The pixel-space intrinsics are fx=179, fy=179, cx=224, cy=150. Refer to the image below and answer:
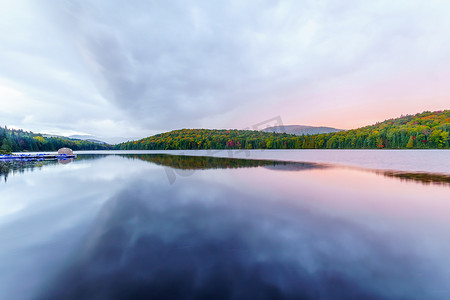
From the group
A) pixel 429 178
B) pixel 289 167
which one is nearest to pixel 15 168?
pixel 289 167

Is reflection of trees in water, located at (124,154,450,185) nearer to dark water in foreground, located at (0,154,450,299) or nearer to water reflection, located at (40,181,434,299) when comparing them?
dark water in foreground, located at (0,154,450,299)

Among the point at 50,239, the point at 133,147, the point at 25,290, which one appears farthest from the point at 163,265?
the point at 133,147

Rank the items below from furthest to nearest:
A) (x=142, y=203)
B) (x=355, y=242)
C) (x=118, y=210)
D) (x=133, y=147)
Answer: (x=133, y=147), (x=142, y=203), (x=118, y=210), (x=355, y=242)

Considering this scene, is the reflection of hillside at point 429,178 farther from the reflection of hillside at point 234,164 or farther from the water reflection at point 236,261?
the water reflection at point 236,261

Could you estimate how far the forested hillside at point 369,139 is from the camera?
213ft

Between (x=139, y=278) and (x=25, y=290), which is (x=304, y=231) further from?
(x=25, y=290)

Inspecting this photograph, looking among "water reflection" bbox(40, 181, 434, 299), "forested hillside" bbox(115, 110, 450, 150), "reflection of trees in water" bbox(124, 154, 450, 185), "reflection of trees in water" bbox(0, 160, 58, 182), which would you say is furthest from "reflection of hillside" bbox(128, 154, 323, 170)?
"forested hillside" bbox(115, 110, 450, 150)

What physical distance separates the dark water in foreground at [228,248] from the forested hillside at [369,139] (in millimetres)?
83232

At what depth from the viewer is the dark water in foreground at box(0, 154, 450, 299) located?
3207 mm

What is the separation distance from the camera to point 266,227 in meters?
5.64

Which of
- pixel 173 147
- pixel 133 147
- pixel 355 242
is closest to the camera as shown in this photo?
pixel 355 242

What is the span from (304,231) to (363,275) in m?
1.88

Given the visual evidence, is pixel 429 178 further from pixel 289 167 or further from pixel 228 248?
pixel 228 248

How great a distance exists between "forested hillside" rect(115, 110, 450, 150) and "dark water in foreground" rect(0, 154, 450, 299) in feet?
273
